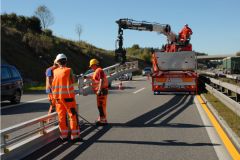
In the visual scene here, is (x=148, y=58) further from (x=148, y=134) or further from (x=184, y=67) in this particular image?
(x=148, y=134)

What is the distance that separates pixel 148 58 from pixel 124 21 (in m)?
108

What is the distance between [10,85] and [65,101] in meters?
8.65

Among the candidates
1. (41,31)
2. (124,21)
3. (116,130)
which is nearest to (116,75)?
(124,21)

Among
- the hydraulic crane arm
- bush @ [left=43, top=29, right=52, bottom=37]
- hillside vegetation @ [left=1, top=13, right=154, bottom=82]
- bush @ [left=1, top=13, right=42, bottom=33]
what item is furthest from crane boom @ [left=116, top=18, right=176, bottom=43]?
bush @ [left=43, top=29, right=52, bottom=37]

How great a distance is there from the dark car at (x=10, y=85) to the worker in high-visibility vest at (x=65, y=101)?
7920mm

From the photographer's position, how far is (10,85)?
16391mm

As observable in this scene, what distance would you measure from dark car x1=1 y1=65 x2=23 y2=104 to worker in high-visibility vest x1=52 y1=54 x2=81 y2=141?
792 cm

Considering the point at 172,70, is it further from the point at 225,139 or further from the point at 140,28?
the point at 225,139

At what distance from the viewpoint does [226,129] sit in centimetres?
918

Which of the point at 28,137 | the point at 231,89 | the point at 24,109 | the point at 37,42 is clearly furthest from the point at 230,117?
the point at 37,42

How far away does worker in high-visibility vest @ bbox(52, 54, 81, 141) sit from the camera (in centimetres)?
833

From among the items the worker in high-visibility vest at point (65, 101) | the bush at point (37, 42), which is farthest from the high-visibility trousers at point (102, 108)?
the bush at point (37, 42)

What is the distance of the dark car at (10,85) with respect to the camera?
1594cm

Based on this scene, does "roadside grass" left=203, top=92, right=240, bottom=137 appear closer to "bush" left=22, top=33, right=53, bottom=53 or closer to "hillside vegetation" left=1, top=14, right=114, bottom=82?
"hillside vegetation" left=1, top=14, right=114, bottom=82
